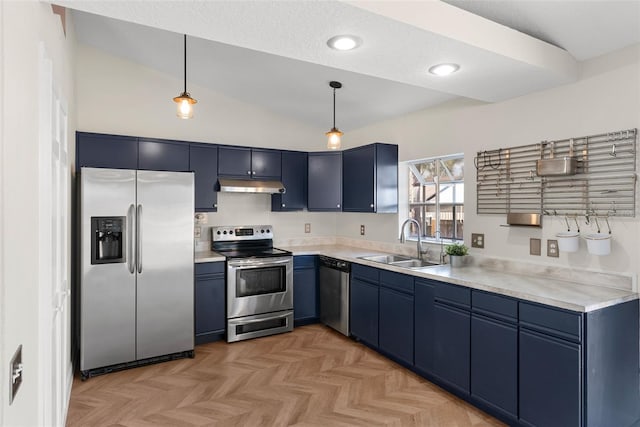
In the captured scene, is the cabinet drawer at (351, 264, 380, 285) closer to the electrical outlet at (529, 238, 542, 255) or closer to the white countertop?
the white countertop

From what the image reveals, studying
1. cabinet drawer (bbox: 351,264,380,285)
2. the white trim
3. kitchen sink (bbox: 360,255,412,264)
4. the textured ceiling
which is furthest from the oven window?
the white trim

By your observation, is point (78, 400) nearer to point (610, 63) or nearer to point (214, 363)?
point (214, 363)

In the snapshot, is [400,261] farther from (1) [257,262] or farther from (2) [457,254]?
(1) [257,262]

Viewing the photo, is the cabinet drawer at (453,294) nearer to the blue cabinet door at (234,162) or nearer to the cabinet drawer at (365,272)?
the cabinet drawer at (365,272)

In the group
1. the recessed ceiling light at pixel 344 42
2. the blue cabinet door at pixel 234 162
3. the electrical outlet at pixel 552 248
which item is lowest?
the electrical outlet at pixel 552 248

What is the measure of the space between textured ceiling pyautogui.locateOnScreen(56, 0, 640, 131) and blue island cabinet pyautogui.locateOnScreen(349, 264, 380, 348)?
183 cm

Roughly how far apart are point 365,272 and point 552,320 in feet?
5.94

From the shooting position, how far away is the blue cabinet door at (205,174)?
4062 mm

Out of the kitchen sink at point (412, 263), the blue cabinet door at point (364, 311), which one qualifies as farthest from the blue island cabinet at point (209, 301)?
the kitchen sink at point (412, 263)

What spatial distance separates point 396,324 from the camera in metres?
3.37

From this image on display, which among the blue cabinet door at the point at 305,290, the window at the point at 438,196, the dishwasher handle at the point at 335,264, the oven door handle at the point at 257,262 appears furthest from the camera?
the blue cabinet door at the point at 305,290

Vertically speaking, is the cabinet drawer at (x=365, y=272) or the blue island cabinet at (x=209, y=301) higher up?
the cabinet drawer at (x=365, y=272)

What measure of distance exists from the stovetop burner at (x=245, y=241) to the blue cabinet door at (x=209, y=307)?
370mm

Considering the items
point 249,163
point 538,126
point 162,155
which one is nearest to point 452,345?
point 538,126
